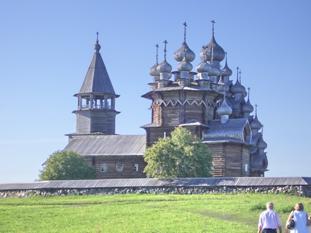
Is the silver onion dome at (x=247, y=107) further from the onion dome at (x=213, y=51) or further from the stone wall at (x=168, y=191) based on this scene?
the stone wall at (x=168, y=191)

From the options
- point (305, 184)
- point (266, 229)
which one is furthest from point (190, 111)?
point (266, 229)

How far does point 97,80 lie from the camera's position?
67.8 m

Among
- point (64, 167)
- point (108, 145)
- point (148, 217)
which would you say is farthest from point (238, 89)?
point (148, 217)

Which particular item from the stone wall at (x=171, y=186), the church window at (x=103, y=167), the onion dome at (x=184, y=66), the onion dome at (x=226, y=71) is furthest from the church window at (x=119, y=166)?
the stone wall at (x=171, y=186)

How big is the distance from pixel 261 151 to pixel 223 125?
9.92 m

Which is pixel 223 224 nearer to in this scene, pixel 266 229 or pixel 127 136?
pixel 266 229

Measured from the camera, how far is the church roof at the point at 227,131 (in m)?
54.0

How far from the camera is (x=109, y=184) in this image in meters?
42.8

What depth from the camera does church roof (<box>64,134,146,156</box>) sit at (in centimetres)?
6031

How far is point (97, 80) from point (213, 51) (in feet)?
38.3

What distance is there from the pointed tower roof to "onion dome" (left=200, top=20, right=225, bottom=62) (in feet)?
32.5

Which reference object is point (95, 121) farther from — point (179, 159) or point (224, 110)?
point (179, 159)

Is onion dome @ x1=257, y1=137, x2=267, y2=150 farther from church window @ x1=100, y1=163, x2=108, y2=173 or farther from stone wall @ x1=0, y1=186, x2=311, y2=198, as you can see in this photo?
stone wall @ x1=0, y1=186, x2=311, y2=198

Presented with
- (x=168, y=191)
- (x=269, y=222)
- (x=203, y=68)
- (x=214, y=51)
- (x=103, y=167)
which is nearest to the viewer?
(x=269, y=222)
